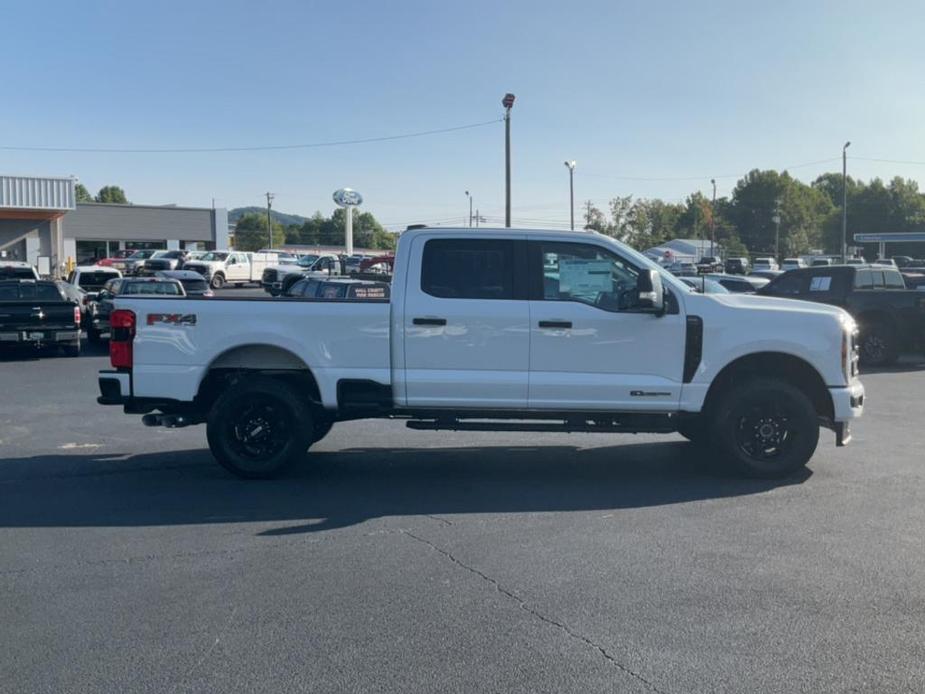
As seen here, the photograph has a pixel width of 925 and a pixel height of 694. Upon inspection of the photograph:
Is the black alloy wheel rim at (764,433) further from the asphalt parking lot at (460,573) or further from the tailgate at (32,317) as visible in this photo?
the tailgate at (32,317)

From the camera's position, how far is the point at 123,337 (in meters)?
8.14

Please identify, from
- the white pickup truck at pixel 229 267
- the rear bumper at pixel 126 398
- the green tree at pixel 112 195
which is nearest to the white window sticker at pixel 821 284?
the rear bumper at pixel 126 398

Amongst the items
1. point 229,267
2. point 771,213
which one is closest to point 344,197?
point 229,267

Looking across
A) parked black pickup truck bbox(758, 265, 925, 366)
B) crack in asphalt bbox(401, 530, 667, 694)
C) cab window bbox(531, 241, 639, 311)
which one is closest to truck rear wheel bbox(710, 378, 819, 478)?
cab window bbox(531, 241, 639, 311)

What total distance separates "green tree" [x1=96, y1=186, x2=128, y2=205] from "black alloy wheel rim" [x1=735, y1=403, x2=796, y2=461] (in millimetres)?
153045

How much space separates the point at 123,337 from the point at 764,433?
18.5 ft

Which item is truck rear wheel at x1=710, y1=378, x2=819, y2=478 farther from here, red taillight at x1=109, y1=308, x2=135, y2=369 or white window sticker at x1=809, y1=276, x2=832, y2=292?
white window sticker at x1=809, y1=276, x2=832, y2=292

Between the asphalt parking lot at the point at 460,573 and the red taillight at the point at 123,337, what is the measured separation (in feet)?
3.50

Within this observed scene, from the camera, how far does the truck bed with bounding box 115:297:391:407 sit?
8008mm

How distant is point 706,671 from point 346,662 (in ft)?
5.51

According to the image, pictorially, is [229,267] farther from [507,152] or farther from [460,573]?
[460,573]

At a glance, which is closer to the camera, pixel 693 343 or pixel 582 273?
pixel 693 343

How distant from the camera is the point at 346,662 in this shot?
4.43 m

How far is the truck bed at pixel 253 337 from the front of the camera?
8.01m
